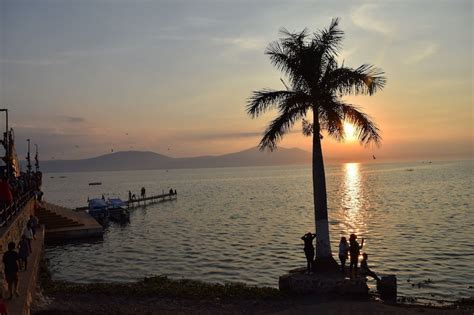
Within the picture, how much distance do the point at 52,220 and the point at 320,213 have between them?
29306 mm

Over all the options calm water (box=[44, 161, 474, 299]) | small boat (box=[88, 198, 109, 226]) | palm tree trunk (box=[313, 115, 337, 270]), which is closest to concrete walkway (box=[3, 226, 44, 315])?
calm water (box=[44, 161, 474, 299])

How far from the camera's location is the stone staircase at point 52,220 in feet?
130

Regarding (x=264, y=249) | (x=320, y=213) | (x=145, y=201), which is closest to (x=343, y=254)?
(x=320, y=213)

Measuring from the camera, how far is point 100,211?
57125 millimetres

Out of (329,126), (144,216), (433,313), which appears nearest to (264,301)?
(433,313)

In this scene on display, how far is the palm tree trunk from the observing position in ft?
62.3

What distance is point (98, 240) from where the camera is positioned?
1588 inches

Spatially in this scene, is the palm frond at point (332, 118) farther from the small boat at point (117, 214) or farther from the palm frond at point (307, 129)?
the small boat at point (117, 214)

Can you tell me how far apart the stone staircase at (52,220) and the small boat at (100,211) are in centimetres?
1231

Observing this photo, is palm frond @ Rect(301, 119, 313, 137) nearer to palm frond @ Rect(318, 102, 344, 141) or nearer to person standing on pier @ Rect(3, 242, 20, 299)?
palm frond @ Rect(318, 102, 344, 141)

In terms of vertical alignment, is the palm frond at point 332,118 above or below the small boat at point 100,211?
above

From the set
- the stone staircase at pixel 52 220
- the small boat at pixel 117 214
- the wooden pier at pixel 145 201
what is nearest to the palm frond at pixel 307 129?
the stone staircase at pixel 52 220

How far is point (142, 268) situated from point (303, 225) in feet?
76.1

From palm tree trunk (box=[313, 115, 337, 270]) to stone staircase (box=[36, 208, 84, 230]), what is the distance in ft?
92.9
